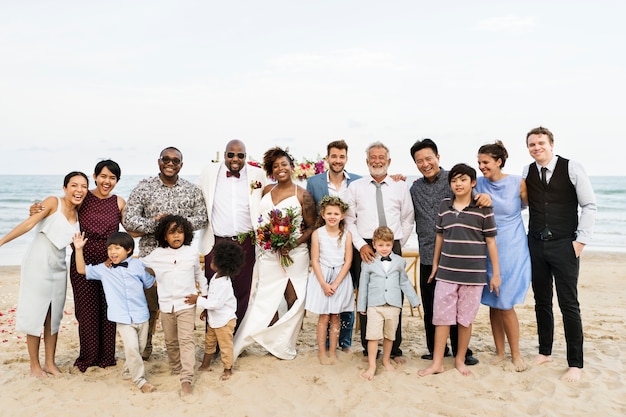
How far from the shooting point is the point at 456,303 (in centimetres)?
516

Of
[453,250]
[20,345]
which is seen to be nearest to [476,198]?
[453,250]

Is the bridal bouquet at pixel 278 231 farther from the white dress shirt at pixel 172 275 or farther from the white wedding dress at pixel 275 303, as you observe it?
the white dress shirt at pixel 172 275

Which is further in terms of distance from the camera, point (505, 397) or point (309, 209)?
point (309, 209)

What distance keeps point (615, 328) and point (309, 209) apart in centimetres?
501

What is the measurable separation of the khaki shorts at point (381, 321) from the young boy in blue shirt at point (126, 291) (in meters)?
2.27

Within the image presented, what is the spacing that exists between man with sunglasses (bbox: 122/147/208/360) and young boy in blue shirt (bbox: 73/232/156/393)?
1.24ft

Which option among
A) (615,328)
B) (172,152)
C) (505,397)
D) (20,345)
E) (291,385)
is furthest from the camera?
(615,328)

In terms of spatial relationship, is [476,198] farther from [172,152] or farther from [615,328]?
[615,328]

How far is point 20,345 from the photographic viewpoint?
652 centimetres

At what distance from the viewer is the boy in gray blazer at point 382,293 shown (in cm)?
524

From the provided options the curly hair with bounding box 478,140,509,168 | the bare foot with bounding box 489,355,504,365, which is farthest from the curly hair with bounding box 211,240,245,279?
the bare foot with bounding box 489,355,504,365

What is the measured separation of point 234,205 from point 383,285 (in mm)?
1901

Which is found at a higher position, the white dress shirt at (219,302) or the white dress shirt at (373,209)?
the white dress shirt at (373,209)

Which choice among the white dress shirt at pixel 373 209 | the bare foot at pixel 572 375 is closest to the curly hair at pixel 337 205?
the white dress shirt at pixel 373 209
